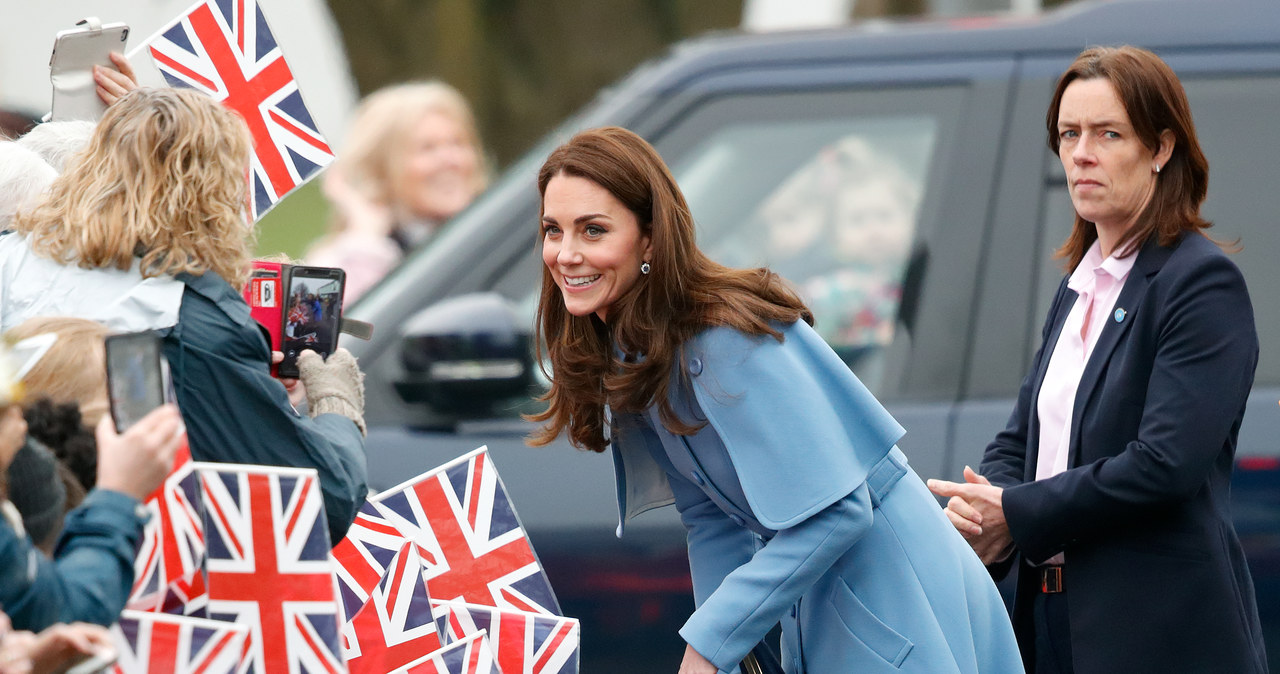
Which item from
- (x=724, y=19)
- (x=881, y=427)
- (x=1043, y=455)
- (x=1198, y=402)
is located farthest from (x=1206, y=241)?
(x=724, y=19)

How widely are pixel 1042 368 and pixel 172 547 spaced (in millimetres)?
1556

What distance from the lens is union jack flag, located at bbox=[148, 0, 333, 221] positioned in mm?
2924

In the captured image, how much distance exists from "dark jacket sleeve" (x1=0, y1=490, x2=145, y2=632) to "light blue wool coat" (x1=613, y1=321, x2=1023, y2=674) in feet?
2.81

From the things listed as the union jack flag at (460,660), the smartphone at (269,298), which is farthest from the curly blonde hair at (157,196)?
the union jack flag at (460,660)

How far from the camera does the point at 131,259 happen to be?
2408 mm

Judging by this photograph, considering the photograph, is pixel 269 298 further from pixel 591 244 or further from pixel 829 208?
pixel 829 208

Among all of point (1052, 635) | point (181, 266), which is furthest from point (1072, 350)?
point (181, 266)

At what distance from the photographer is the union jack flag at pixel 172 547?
2.19 m

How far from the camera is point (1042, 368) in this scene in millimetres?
2869

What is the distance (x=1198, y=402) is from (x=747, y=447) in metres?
0.74

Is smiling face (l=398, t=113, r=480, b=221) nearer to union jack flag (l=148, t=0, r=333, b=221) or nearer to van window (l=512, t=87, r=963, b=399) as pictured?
van window (l=512, t=87, r=963, b=399)

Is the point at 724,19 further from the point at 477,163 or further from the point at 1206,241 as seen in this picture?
the point at 1206,241

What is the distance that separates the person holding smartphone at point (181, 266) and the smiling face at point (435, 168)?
3559 mm

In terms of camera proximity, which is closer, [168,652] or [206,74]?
[168,652]
